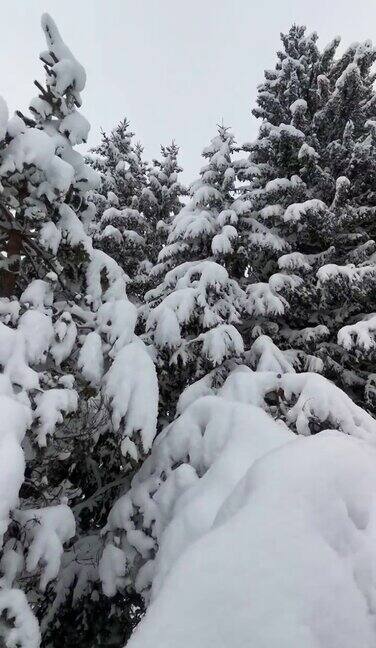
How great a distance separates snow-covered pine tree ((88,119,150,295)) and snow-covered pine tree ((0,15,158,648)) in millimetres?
7715

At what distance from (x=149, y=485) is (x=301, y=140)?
977 centimetres

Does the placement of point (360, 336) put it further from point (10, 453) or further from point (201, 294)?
point (10, 453)

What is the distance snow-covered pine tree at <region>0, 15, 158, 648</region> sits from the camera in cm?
383

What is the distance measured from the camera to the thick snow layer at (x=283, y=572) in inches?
49.5

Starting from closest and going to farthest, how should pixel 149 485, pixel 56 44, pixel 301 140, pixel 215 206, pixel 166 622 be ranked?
pixel 166 622 → pixel 149 485 → pixel 56 44 → pixel 215 206 → pixel 301 140

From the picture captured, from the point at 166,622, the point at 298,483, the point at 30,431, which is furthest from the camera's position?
the point at 30,431

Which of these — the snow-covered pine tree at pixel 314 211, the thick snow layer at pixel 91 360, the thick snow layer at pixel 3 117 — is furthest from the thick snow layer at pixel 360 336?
the thick snow layer at pixel 3 117

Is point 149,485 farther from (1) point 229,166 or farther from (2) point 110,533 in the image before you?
(1) point 229,166

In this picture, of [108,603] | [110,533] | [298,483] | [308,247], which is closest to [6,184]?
[110,533]

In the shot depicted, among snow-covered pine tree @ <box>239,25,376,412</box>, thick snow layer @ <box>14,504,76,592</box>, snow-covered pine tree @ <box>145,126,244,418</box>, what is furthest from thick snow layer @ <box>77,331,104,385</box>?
snow-covered pine tree @ <box>239,25,376,412</box>

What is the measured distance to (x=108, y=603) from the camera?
19.1 feet

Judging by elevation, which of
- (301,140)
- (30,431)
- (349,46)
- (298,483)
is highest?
(349,46)

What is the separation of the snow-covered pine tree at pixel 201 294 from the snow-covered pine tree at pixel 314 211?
0.94 metres

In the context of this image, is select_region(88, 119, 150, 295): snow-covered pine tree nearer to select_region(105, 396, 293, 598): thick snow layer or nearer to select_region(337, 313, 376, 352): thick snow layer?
select_region(337, 313, 376, 352): thick snow layer
